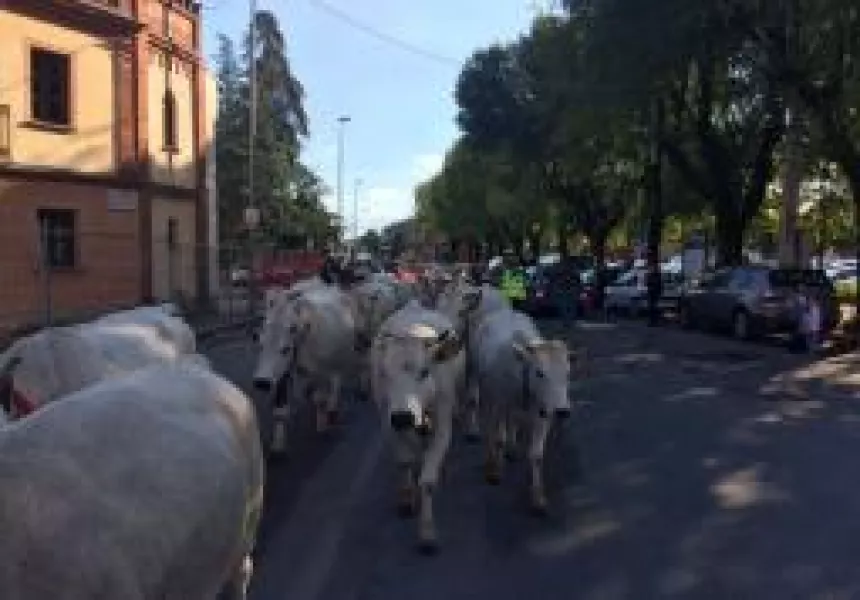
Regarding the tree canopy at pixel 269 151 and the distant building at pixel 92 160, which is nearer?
the distant building at pixel 92 160

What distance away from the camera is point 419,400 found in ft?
31.9

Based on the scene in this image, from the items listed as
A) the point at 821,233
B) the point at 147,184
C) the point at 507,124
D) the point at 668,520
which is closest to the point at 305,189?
the point at 507,124

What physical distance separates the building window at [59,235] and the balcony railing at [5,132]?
1629 millimetres

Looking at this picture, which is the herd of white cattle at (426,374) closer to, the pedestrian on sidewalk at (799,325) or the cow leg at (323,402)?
the cow leg at (323,402)

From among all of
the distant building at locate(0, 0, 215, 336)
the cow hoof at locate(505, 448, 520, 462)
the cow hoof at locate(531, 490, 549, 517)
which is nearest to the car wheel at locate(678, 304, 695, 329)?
the distant building at locate(0, 0, 215, 336)

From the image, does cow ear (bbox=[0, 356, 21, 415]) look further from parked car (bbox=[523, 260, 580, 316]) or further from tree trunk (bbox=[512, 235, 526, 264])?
tree trunk (bbox=[512, 235, 526, 264])

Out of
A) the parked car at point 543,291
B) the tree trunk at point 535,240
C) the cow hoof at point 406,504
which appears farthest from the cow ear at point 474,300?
the tree trunk at point 535,240

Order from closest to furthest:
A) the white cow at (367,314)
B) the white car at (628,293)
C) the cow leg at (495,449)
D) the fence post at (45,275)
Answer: the cow leg at (495,449) < the white cow at (367,314) < the fence post at (45,275) < the white car at (628,293)

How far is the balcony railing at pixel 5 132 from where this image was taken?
3067 cm

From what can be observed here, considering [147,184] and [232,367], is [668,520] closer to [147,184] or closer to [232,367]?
[232,367]

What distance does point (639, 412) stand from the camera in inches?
661

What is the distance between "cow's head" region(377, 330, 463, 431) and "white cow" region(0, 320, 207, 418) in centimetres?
165

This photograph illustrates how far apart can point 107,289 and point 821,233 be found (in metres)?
25.2

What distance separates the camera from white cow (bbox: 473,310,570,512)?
11133 mm
